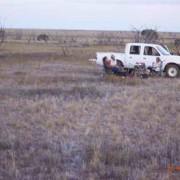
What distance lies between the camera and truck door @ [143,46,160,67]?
22.5 meters

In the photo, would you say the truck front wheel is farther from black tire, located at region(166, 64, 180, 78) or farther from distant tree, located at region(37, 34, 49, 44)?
distant tree, located at region(37, 34, 49, 44)

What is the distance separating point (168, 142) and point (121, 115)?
3123 mm

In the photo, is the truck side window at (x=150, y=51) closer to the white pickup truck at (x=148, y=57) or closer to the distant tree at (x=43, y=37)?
the white pickup truck at (x=148, y=57)

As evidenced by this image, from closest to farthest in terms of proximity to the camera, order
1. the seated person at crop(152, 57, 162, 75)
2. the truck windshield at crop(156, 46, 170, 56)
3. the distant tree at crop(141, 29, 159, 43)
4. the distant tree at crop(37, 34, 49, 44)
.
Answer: the seated person at crop(152, 57, 162, 75) < the truck windshield at crop(156, 46, 170, 56) < the distant tree at crop(141, 29, 159, 43) < the distant tree at crop(37, 34, 49, 44)

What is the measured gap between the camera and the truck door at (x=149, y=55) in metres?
22.5

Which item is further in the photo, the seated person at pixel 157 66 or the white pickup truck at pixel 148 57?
the white pickup truck at pixel 148 57

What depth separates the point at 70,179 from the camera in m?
6.92

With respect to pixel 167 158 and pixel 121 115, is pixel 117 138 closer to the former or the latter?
pixel 167 158

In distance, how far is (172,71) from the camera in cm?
2248

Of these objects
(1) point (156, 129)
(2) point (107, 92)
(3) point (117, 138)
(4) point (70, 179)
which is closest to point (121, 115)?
(1) point (156, 129)

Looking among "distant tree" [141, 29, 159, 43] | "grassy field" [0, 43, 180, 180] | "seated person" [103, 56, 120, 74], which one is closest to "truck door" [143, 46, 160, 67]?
"seated person" [103, 56, 120, 74]

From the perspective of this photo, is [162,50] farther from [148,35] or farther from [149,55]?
[148,35]

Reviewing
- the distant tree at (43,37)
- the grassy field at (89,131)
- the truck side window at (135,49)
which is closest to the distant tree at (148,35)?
the truck side window at (135,49)

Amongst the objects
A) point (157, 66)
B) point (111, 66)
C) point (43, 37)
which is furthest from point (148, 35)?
point (43, 37)
